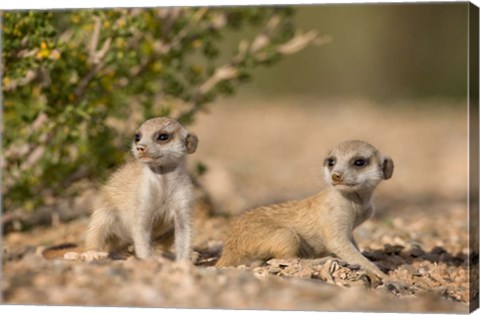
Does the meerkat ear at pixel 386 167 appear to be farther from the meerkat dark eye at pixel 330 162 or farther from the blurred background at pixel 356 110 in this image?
the blurred background at pixel 356 110

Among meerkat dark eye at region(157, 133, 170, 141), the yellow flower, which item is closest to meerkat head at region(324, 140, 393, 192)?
meerkat dark eye at region(157, 133, 170, 141)

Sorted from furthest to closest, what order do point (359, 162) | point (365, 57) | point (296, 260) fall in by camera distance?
point (365, 57), point (359, 162), point (296, 260)

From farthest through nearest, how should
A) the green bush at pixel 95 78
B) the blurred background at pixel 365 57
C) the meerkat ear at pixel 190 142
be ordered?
1. the blurred background at pixel 365 57
2. the green bush at pixel 95 78
3. the meerkat ear at pixel 190 142

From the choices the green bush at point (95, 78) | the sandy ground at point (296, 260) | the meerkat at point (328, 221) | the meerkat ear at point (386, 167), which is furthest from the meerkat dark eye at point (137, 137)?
the meerkat ear at point (386, 167)

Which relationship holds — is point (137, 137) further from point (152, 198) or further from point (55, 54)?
point (55, 54)

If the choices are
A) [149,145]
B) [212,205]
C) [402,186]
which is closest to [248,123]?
[402,186]

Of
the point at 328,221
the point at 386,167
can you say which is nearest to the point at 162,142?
the point at 328,221

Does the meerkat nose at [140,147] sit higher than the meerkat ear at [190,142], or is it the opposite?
the meerkat ear at [190,142]

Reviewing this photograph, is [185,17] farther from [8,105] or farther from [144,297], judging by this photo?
[144,297]
